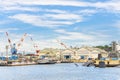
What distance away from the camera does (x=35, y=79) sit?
87062 mm

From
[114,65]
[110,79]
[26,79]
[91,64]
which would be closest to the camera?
[110,79]

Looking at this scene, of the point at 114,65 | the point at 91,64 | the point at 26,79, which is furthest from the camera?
the point at 91,64

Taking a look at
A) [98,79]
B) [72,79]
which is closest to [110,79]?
[98,79]

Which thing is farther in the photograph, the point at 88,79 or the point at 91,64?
the point at 91,64

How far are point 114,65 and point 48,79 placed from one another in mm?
68237

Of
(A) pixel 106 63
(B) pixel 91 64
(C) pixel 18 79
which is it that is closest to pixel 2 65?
(B) pixel 91 64

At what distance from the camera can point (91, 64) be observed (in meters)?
171

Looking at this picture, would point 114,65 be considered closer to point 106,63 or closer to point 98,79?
point 106,63

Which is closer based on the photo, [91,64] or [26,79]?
[26,79]

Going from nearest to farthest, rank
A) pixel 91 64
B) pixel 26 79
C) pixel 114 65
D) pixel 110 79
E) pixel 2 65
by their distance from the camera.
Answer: pixel 110 79 → pixel 26 79 → pixel 114 65 → pixel 91 64 → pixel 2 65

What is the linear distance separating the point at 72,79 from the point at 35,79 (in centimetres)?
848

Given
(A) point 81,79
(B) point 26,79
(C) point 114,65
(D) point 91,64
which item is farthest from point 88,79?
(D) point 91,64

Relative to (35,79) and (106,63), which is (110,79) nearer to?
(35,79)

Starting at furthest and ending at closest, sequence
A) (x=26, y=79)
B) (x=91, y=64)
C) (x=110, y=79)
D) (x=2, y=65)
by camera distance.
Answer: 1. (x=2, y=65)
2. (x=91, y=64)
3. (x=26, y=79)
4. (x=110, y=79)
